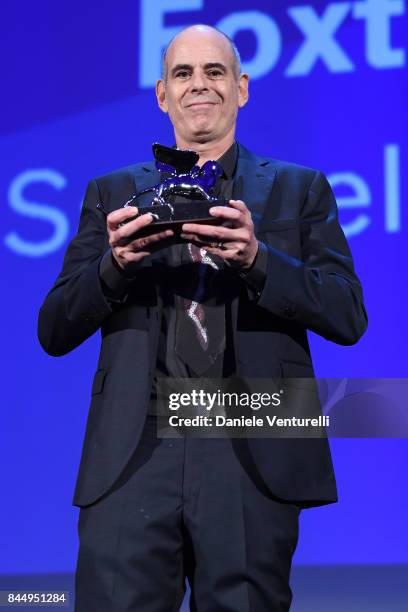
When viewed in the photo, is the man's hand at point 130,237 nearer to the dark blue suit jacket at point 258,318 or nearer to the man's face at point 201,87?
the dark blue suit jacket at point 258,318

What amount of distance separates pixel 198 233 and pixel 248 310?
→ 0.74ft

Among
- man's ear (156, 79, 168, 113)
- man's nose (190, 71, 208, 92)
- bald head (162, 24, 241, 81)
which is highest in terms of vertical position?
bald head (162, 24, 241, 81)

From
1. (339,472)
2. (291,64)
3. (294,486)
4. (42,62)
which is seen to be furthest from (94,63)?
(294,486)

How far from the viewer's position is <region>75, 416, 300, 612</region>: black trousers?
1646mm

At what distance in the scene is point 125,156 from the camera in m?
3.45

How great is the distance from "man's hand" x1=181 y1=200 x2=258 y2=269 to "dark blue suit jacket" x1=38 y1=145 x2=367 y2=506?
0.07 metres

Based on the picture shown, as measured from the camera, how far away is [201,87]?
1.94m

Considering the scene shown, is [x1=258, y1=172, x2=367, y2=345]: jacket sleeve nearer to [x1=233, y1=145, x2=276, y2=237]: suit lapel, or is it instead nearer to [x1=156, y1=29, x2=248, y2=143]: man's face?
[x1=233, y1=145, x2=276, y2=237]: suit lapel

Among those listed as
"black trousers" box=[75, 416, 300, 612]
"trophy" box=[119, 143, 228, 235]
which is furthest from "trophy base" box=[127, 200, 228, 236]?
"black trousers" box=[75, 416, 300, 612]

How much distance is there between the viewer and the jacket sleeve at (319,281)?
Result: 1688 millimetres

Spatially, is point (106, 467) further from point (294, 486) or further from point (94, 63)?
point (94, 63)

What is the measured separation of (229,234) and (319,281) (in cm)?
24

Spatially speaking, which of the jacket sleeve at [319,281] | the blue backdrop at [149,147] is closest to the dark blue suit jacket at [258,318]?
the jacket sleeve at [319,281]

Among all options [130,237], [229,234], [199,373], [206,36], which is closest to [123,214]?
[130,237]
